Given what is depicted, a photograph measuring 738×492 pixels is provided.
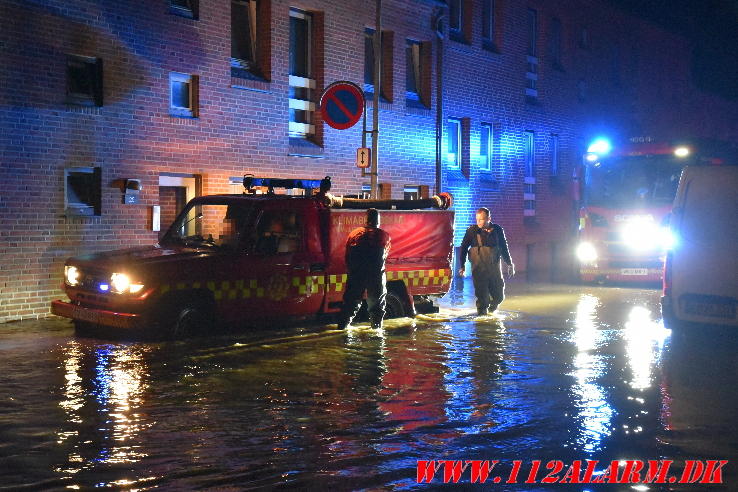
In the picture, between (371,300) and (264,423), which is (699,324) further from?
(264,423)

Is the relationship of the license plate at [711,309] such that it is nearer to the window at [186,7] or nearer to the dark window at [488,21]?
the window at [186,7]

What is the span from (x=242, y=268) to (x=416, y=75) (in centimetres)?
1338

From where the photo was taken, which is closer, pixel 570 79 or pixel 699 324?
pixel 699 324

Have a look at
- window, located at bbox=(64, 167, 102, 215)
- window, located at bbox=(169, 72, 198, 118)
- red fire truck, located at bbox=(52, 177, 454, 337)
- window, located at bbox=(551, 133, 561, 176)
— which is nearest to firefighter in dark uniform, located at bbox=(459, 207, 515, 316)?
red fire truck, located at bbox=(52, 177, 454, 337)

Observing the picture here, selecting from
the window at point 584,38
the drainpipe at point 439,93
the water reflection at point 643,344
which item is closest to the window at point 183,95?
the drainpipe at point 439,93

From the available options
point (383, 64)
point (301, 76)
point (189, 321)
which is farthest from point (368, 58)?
point (189, 321)

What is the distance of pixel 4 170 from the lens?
50.7 ft

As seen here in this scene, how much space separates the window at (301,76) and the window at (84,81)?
16.6 ft

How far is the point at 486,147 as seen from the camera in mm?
28688

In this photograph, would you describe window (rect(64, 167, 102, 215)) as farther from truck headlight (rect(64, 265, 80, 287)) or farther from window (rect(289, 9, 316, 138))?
window (rect(289, 9, 316, 138))

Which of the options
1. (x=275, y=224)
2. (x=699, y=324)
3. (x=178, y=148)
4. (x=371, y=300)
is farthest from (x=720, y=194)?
(x=178, y=148)

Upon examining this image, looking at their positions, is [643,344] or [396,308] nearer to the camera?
[643,344]

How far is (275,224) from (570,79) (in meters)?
21.9

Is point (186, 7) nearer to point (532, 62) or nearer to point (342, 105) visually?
point (342, 105)
